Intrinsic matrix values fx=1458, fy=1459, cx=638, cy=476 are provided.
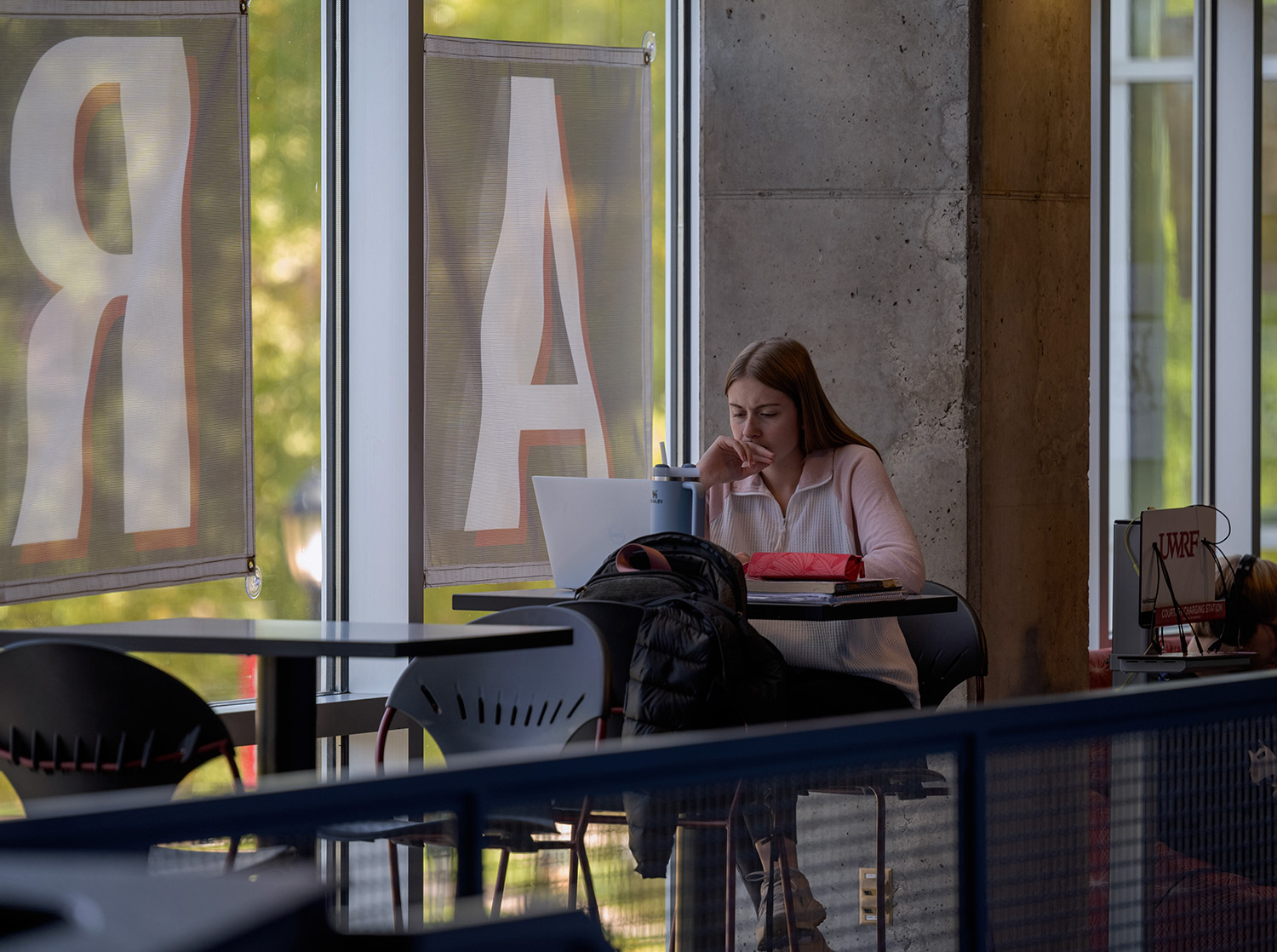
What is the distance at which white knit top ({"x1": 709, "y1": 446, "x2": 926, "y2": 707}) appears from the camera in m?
3.56

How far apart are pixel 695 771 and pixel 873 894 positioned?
0.36m

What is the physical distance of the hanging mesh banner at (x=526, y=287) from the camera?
4645 mm

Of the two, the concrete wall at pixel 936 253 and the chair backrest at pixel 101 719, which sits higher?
the concrete wall at pixel 936 253

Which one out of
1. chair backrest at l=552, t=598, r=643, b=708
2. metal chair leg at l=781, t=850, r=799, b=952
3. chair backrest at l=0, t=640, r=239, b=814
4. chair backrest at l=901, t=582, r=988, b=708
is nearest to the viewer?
metal chair leg at l=781, t=850, r=799, b=952

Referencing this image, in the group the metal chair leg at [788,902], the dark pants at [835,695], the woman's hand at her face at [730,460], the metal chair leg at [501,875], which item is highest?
the woman's hand at her face at [730,460]

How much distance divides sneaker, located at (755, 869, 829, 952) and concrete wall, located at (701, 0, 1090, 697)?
315 cm

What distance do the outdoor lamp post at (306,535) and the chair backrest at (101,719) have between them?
7.25 feet

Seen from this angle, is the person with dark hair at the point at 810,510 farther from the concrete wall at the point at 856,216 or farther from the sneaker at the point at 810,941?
the sneaker at the point at 810,941

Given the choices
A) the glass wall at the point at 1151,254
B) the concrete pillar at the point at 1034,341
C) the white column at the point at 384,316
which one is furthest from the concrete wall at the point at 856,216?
the glass wall at the point at 1151,254

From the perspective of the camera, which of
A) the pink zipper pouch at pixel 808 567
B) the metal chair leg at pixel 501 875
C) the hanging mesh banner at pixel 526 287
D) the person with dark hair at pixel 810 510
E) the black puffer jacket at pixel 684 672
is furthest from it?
the hanging mesh banner at pixel 526 287

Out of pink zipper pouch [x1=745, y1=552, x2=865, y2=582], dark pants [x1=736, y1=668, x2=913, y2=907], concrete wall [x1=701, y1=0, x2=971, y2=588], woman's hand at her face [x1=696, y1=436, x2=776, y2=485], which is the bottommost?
dark pants [x1=736, y1=668, x2=913, y2=907]

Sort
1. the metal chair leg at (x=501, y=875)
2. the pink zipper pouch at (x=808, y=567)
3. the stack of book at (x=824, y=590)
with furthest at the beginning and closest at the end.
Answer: the pink zipper pouch at (x=808, y=567) → the stack of book at (x=824, y=590) → the metal chair leg at (x=501, y=875)

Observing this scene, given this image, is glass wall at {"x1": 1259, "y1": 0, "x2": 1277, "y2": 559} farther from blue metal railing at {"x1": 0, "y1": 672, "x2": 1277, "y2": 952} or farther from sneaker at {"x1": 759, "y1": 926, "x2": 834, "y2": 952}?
sneaker at {"x1": 759, "y1": 926, "x2": 834, "y2": 952}

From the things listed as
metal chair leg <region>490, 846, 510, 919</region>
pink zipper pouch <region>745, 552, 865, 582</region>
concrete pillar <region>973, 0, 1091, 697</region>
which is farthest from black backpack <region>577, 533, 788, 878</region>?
concrete pillar <region>973, 0, 1091, 697</region>
